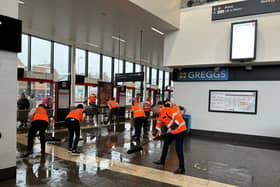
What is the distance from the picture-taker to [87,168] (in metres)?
4.01

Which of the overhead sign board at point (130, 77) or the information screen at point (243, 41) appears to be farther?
the overhead sign board at point (130, 77)

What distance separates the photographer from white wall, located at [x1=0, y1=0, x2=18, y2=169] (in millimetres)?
3361

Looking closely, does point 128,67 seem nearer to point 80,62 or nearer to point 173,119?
point 80,62

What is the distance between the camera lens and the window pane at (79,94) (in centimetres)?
1276

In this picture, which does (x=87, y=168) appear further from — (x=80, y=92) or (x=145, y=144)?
(x=80, y=92)

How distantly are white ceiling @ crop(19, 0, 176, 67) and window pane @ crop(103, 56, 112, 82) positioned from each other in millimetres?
3399

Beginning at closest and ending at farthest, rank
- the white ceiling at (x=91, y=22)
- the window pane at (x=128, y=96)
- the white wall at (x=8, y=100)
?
1. the white wall at (x=8, y=100)
2. the white ceiling at (x=91, y=22)
3. the window pane at (x=128, y=96)

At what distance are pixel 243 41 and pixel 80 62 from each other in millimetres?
9615

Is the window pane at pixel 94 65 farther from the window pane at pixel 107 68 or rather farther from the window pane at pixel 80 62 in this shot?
the window pane at pixel 107 68

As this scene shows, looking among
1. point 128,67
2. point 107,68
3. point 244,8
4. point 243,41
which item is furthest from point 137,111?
point 128,67

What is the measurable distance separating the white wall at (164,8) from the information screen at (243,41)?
2.05 metres

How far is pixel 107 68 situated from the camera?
14992 mm

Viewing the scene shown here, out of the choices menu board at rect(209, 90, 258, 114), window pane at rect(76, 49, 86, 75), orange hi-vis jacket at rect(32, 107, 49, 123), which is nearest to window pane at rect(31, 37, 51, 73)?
window pane at rect(76, 49, 86, 75)

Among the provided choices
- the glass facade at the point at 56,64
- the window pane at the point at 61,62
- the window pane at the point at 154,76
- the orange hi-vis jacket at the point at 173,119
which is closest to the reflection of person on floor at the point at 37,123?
the orange hi-vis jacket at the point at 173,119
